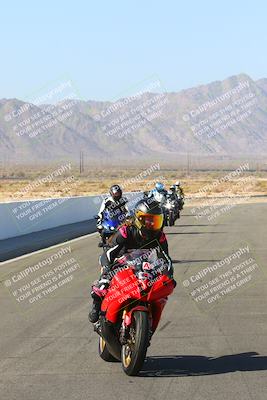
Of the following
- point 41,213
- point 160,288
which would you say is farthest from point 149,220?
point 41,213

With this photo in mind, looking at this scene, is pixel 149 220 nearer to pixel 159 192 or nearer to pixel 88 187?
pixel 159 192

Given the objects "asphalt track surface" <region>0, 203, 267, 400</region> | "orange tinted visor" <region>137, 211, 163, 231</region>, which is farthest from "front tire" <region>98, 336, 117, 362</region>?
"orange tinted visor" <region>137, 211, 163, 231</region>

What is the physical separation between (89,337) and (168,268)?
2.25 metres

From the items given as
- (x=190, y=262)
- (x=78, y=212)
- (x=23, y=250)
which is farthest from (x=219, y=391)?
(x=78, y=212)

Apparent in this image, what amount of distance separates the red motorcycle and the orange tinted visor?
0.23 m

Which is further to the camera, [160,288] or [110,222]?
[110,222]

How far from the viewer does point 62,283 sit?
15.5 meters

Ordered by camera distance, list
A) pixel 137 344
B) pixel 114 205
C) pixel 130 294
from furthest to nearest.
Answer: pixel 114 205 → pixel 130 294 → pixel 137 344

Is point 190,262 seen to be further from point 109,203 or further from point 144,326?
point 144,326

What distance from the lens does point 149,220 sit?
815cm

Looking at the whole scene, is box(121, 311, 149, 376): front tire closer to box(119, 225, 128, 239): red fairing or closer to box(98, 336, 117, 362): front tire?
box(98, 336, 117, 362): front tire

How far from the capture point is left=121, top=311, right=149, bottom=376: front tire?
24.3 ft

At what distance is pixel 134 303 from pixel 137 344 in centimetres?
46

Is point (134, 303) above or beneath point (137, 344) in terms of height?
above
